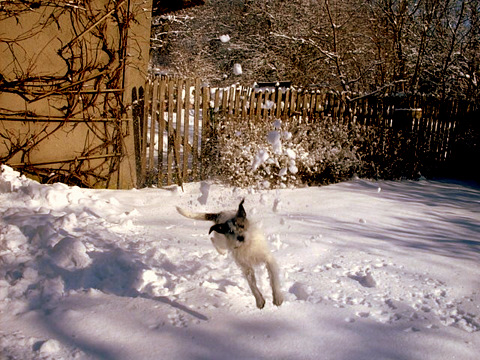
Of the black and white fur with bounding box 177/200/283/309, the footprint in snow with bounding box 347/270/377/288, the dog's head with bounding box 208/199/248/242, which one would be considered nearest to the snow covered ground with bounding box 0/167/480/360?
the footprint in snow with bounding box 347/270/377/288

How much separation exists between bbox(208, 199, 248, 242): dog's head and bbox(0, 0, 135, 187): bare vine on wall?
4180mm

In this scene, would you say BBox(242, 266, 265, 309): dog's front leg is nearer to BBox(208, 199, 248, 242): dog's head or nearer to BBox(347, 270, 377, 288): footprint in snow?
BBox(208, 199, 248, 242): dog's head

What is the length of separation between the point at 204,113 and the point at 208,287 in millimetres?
4411

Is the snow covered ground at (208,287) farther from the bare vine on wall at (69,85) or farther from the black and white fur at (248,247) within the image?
the bare vine on wall at (69,85)

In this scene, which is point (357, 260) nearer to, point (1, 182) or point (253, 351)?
point (253, 351)

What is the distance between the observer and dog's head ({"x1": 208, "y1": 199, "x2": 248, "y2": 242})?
127 inches

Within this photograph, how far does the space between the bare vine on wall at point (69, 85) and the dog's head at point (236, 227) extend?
418 centimetres

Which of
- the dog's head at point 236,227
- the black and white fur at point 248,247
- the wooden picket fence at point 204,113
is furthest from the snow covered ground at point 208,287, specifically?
the wooden picket fence at point 204,113

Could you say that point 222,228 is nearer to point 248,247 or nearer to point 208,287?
point 248,247

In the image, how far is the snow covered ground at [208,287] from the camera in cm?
274

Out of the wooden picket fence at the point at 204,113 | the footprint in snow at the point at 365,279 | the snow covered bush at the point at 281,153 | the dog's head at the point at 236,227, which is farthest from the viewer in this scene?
the snow covered bush at the point at 281,153

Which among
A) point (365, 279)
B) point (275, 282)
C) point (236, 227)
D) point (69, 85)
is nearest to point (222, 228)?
point (236, 227)

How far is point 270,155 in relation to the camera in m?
7.47

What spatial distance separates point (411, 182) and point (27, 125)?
8102 millimetres
